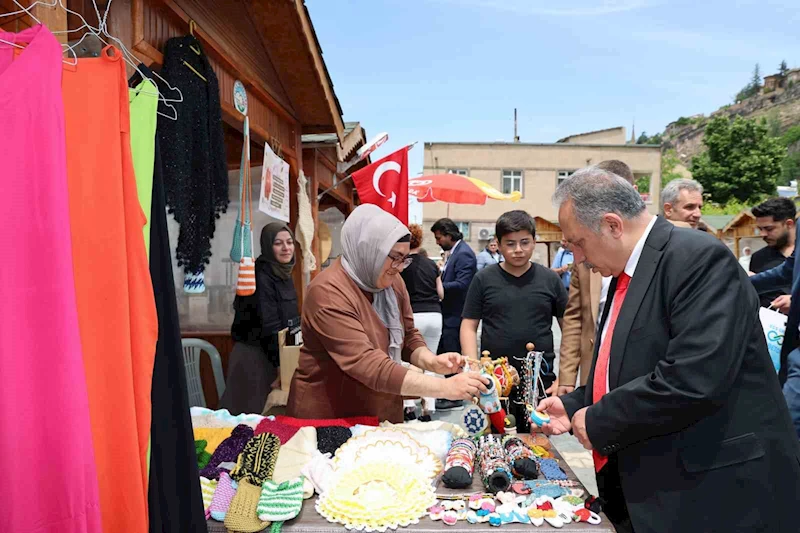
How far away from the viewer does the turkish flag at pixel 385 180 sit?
5.42 meters

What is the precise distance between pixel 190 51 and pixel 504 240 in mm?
2153

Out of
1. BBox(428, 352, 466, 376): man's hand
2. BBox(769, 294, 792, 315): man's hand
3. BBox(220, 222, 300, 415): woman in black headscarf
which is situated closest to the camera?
BBox(428, 352, 466, 376): man's hand

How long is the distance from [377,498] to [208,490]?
56cm

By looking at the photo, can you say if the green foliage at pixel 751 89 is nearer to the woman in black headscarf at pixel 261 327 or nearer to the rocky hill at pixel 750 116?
the rocky hill at pixel 750 116

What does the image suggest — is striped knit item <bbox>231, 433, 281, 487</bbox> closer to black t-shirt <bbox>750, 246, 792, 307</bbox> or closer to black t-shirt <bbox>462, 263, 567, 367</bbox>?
black t-shirt <bbox>462, 263, 567, 367</bbox>

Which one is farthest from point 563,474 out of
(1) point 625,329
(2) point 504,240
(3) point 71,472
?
(2) point 504,240

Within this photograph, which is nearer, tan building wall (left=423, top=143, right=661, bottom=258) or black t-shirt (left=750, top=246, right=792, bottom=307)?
black t-shirt (left=750, top=246, right=792, bottom=307)

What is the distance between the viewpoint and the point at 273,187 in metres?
4.20

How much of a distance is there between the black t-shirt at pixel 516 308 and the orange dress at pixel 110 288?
8.49ft

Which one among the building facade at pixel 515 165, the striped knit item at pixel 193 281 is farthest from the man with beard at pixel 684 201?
the building facade at pixel 515 165

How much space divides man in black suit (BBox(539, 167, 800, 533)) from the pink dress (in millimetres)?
1339

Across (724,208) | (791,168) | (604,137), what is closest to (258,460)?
(604,137)

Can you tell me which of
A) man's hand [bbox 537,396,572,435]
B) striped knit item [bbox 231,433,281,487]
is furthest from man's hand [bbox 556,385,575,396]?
striped knit item [bbox 231,433,281,487]

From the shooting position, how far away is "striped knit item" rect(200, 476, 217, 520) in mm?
1601
